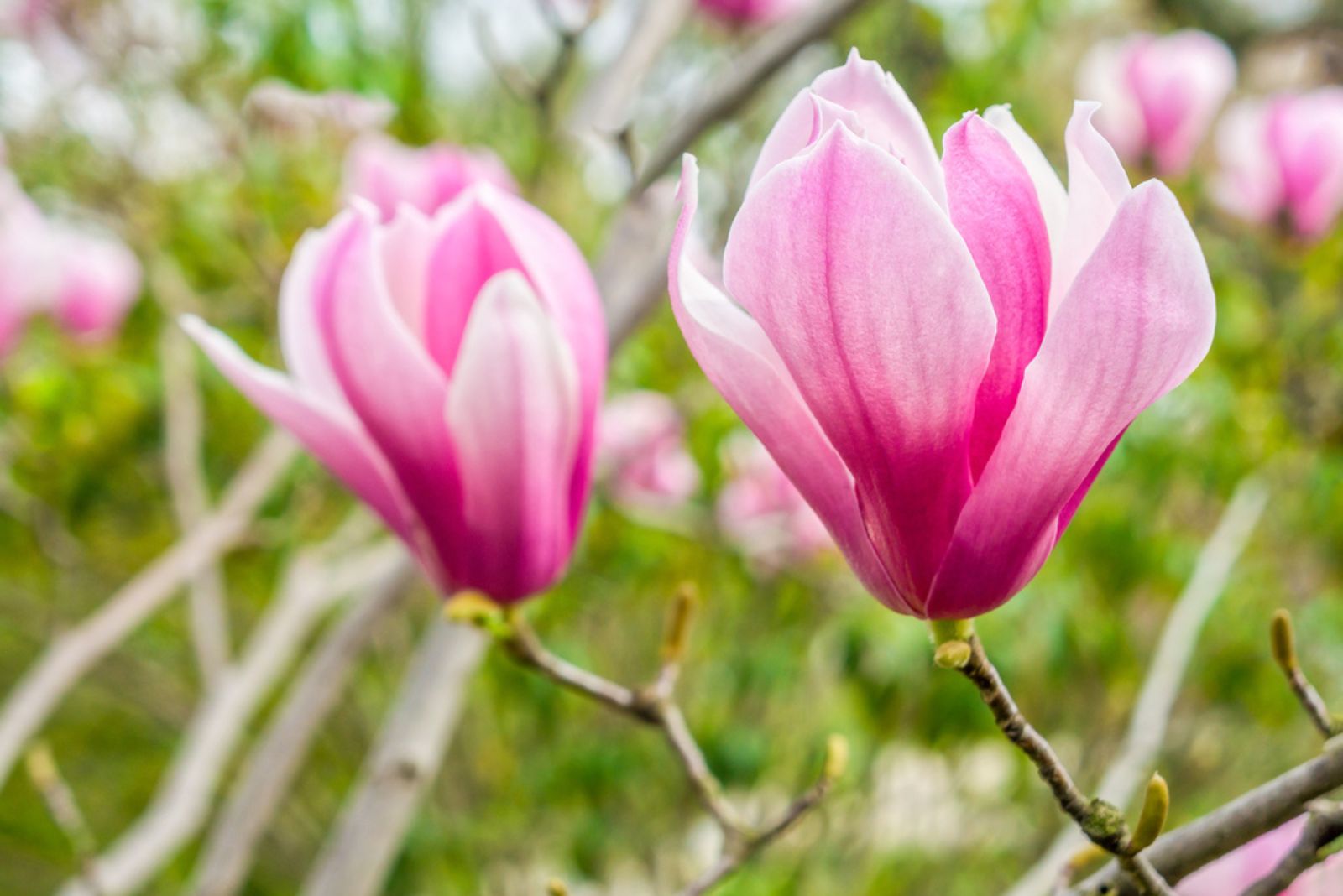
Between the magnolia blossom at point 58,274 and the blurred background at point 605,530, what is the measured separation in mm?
11

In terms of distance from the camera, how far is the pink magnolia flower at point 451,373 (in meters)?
0.42

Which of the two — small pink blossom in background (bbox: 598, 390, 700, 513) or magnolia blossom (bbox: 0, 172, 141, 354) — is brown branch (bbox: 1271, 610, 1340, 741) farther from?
magnolia blossom (bbox: 0, 172, 141, 354)

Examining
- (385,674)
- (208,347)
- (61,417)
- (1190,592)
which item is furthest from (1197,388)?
(385,674)

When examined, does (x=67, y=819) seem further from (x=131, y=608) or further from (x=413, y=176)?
(x=131, y=608)

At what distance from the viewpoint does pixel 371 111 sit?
4.59 feet

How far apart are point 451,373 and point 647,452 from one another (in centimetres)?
112

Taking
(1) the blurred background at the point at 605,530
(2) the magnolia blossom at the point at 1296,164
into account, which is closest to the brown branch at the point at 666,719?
(1) the blurred background at the point at 605,530

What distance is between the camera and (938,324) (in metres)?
0.28

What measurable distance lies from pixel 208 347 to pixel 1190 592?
34.0 inches

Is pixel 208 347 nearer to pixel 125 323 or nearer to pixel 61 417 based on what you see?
pixel 61 417

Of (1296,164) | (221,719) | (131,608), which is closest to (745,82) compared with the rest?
(221,719)

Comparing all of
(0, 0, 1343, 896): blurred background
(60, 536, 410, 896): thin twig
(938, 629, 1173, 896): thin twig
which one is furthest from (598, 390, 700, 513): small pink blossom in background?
(938, 629, 1173, 896): thin twig

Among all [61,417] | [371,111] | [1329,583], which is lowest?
[1329,583]

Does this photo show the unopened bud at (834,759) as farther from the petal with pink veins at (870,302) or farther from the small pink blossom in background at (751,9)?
the small pink blossom in background at (751,9)
